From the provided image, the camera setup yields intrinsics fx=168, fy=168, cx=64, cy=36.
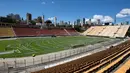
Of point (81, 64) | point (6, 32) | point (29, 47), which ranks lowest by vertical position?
point (29, 47)

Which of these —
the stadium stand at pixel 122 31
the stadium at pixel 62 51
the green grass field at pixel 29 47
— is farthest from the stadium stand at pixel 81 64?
the stadium stand at pixel 122 31

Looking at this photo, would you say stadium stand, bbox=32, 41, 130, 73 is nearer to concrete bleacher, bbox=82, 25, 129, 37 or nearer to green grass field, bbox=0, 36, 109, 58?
green grass field, bbox=0, 36, 109, 58

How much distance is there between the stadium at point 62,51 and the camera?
19408mm

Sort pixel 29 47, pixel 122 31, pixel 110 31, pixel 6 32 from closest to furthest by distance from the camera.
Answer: pixel 29 47 < pixel 6 32 < pixel 122 31 < pixel 110 31

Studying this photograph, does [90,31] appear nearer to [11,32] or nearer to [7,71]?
[11,32]

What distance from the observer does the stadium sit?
19.4 metres

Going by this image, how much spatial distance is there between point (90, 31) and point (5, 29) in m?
63.0

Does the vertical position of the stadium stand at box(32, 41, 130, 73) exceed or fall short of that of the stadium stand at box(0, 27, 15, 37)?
it falls short

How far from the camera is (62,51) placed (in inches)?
1631

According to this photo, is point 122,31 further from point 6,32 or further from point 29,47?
point 29,47

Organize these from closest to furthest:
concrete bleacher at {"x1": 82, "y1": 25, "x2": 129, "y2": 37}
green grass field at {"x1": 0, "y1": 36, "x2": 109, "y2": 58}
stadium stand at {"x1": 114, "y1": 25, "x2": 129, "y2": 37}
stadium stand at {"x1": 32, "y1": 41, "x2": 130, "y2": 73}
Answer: stadium stand at {"x1": 32, "y1": 41, "x2": 130, "y2": 73}, green grass field at {"x1": 0, "y1": 36, "x2": 109, "y2": 58}, stadium stand at {"x1": 114, "y1": 25, "x2": 129, "y2": 37}, concrete bleacher at {"x1": 82, "y1": 25, "x2": 129, "y2": 37}

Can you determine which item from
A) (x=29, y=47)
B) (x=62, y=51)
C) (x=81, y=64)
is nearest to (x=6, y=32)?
(x=29, y=47)

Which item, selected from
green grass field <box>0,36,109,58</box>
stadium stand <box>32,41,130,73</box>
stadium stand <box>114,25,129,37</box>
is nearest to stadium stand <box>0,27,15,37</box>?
green grass field <box>0,36,109,58</box>

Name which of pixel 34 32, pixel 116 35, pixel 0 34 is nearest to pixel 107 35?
pixel 116 35
